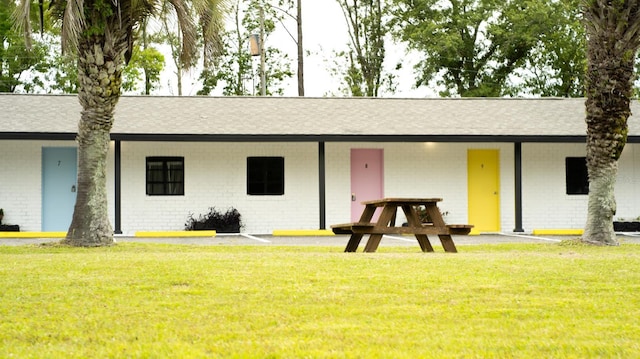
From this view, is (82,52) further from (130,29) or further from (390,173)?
(390,173)

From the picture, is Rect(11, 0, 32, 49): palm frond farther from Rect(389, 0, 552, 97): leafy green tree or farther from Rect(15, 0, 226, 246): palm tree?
Rect(389, 0, 552, 97): leafy green tree

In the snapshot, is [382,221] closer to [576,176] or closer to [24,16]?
[24,16]

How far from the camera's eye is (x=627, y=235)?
2317 centimetres

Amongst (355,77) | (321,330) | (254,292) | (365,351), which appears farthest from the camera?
(355,77)

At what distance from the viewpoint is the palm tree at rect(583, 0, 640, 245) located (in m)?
17.4

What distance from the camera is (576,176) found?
2594cm

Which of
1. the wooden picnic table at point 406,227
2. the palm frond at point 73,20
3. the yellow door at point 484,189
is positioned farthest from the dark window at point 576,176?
the palm frond at point 73,20

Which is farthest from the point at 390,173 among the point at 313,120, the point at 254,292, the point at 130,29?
the point at 254,292

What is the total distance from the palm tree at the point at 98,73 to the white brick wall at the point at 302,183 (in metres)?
6.81

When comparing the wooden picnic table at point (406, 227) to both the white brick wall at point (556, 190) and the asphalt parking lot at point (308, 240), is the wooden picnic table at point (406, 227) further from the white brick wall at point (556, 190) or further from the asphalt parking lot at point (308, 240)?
the white brick wall at point (556, 190)

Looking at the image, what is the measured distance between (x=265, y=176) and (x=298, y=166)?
3.24 ft

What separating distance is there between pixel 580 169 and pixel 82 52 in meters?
15.2

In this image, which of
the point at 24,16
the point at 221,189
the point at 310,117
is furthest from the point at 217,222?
the point at 24,16

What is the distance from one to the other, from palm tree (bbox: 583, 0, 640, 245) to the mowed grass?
17.7ft
